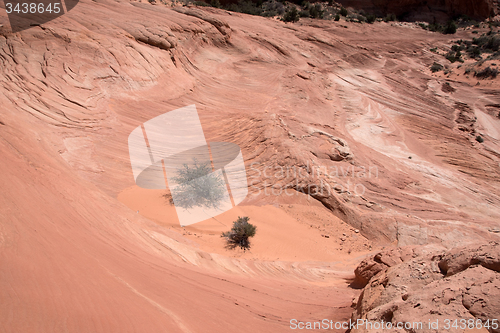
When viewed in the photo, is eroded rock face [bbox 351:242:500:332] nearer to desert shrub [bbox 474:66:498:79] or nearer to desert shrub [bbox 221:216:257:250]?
desert shrub [bbox 221:216:257:250]

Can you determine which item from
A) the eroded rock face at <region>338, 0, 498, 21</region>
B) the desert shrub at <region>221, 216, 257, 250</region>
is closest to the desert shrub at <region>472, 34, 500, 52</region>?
the eroded rock face at <region>338, 0, 498, 21</region>

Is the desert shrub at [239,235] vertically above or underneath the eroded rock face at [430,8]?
underneath

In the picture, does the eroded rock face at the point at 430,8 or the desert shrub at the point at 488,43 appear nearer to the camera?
the desert shrub at the point at 488,43

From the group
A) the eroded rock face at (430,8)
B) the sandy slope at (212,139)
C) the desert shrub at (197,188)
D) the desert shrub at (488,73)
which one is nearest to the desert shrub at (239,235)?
the sandy slope at (212,139)

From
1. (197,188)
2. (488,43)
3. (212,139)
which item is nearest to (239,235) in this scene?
(197,188)

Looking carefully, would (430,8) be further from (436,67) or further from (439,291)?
(439,291)

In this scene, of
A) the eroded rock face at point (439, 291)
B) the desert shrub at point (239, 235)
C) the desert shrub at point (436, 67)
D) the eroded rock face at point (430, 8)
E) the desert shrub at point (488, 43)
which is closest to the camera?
the eroded rock face at point (439, 291)

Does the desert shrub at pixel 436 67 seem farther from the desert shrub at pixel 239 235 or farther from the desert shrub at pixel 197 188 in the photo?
the desert shrub at pixel 239 235
